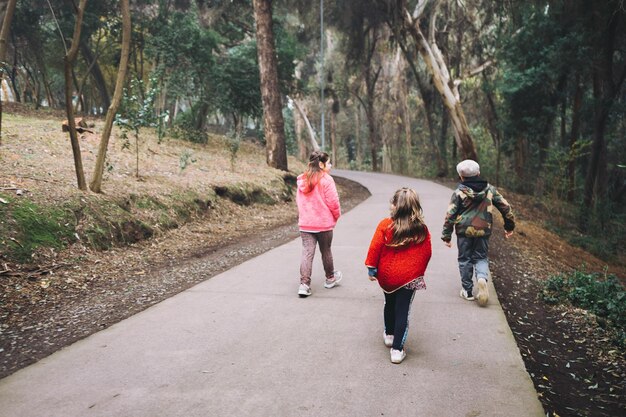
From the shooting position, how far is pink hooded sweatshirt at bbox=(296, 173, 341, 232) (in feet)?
18.9

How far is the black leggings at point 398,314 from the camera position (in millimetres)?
3916

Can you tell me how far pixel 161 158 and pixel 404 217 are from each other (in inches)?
462

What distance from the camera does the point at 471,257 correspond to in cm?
561

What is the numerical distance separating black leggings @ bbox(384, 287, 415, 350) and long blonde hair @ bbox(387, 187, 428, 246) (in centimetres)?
43

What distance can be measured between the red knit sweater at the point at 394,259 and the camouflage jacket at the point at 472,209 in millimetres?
1471

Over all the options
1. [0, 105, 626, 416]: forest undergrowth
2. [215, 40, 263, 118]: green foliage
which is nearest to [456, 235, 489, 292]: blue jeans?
[0, 105, 626, 416]: forest undergrowth

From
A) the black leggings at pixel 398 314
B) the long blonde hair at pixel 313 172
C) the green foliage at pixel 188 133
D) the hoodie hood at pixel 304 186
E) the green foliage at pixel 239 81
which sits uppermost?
the green foliage at pixel 239 81

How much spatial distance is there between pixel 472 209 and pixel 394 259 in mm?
1915

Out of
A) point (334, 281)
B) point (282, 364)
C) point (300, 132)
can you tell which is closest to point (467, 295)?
point (334, 281)

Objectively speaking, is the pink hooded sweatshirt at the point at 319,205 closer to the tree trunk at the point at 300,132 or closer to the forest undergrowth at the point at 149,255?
the forest undergrowth at the point at 149,255

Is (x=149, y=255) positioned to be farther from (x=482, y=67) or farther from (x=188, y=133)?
(x=482, y=67)

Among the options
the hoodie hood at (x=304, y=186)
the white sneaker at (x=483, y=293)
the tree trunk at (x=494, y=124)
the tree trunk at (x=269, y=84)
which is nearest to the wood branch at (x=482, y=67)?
the tree trunk at (x=494, y=124)

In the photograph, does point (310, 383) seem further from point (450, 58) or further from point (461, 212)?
point (450, 58)

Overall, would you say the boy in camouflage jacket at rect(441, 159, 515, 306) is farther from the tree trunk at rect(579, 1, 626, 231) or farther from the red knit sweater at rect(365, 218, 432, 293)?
the tree trunk at rect(579, 1, 626, 231)
